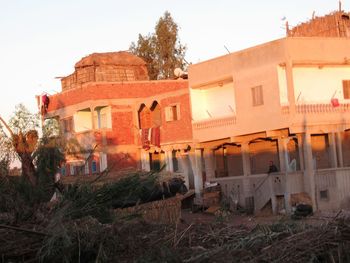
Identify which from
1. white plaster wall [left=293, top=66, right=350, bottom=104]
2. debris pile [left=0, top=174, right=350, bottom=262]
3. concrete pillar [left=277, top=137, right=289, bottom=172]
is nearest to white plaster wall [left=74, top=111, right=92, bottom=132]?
concrete pillar [left=277, top=137, right=289, bottom=172]

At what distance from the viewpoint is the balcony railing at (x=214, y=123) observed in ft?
99.9

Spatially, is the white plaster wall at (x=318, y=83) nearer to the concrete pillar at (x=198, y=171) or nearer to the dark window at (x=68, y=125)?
the concrete pillar at (x=198, y=171)

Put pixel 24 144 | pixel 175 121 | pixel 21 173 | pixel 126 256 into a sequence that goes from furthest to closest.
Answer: pixel 175 121, pixel 24 144, pixel 21 173, pixel 126 256

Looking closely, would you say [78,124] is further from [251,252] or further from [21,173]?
[251,252]

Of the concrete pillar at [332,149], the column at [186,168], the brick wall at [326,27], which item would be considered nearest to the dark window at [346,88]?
the concrete pillar at [332,149]

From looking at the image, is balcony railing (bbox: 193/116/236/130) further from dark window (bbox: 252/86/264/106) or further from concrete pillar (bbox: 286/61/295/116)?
concrete pillar (bbox: 286/61/295/116)

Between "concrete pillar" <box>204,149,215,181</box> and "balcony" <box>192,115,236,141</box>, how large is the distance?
116cm

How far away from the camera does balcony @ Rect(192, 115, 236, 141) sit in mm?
30508

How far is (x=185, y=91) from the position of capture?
3334 centimetres

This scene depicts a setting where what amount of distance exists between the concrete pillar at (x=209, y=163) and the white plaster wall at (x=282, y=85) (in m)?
5.83

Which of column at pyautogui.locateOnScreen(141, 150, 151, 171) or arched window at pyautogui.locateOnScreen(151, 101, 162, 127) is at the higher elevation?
arched window at pyautogui.locateOnScreen(151, 101, 162, 127)

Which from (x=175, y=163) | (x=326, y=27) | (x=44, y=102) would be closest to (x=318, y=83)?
(x=326, y=27)

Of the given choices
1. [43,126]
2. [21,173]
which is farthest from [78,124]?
[21,173]

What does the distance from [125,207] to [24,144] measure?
1283 centimetres
